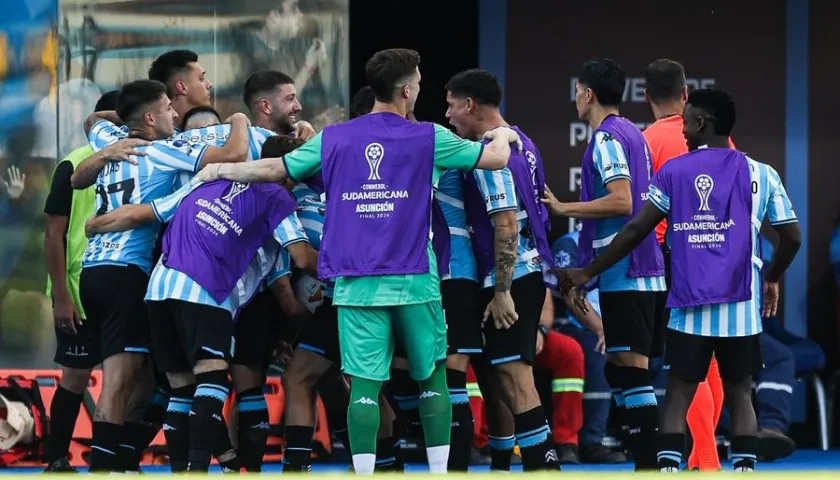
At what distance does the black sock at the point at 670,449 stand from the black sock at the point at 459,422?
3.02ft

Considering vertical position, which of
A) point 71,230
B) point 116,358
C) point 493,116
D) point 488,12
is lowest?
point 116,358

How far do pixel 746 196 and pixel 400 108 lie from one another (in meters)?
1.66

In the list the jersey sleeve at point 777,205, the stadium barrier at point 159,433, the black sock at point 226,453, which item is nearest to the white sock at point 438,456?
the black sock at point 226,453

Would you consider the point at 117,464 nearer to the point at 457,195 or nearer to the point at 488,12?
the point at 457,195

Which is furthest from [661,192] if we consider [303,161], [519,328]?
[303,161]

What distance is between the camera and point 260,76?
851cm

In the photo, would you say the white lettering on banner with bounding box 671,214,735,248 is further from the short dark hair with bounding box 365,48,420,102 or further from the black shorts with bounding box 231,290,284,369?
the black shorts with bounding box 231,290,284,369

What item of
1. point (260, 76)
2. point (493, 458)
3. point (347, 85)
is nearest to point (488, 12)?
point (347, 85)

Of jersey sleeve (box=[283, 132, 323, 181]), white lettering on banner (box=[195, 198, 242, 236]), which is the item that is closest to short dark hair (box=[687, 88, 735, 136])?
jersey sleeve (box=[283, 132, 323, 181])

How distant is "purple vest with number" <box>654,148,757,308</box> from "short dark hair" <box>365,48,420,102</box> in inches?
53.0

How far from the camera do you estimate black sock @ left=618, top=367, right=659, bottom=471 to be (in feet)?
26.9

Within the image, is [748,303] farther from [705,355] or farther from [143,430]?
[143,430]

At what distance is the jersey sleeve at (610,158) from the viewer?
8.06 meters

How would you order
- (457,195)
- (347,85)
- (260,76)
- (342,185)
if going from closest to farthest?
1. (342,185)
2. (457,195)
3. (260,76)
4. (347,85)
